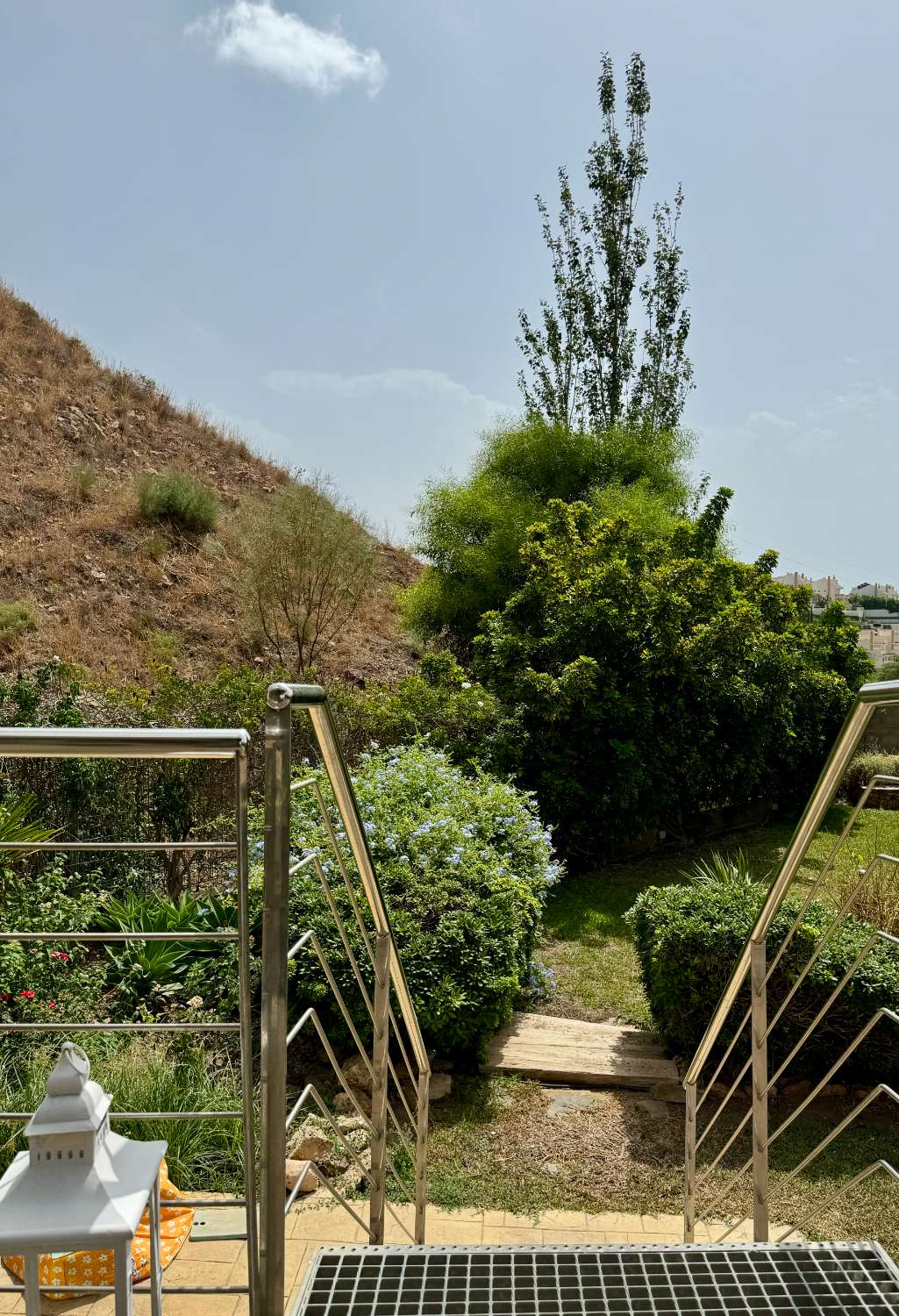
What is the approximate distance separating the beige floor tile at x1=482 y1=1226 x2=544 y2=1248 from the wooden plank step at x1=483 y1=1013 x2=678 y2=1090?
141 cm

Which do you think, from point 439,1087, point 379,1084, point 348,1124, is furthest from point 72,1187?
point 439,1087

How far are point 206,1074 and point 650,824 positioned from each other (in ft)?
23.3

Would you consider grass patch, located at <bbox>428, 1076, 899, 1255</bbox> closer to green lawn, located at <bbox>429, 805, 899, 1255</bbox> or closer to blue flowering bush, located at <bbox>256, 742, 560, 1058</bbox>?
green lawn, located at <bbox>429, 805, 899, 1255</bbox>

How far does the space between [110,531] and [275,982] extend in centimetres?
1927

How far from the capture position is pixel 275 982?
128 cm

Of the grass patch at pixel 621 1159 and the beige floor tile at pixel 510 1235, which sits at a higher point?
the beige floor tile at pixel 510 1235

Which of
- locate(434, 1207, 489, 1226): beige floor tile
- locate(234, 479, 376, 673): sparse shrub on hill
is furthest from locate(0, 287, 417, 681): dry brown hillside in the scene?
locate(434, 1207, 489, 1226): beige floor tile

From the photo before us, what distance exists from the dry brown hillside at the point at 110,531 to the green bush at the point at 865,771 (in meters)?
8.38

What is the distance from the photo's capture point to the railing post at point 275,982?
1245mm

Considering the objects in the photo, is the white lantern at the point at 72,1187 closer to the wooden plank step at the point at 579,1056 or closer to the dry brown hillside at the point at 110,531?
the wooden plank step at the point at 579,1056

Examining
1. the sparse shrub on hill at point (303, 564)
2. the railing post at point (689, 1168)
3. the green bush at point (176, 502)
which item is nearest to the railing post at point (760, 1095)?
the railing post at point (689, 1168)

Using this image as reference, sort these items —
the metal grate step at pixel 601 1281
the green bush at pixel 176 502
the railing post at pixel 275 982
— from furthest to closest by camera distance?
1. the green bush at pixel 176 502
2. the metal grate step at pixel 601 1281
3. the railing post at pixel 275 982

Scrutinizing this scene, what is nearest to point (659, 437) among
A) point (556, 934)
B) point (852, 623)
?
point (852, 623)

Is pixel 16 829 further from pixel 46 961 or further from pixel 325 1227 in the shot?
pixel 325 1227
